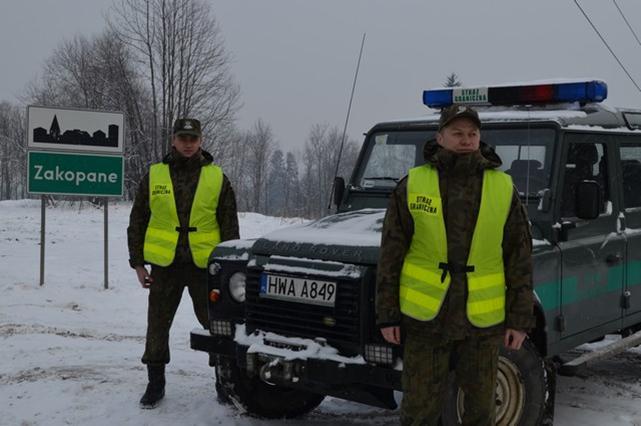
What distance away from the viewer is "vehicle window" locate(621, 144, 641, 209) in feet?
16.4

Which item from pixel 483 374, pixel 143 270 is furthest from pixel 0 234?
pixel 483 374

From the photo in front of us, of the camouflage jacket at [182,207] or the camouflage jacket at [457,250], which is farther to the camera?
the camouflage jacket at [182,207]

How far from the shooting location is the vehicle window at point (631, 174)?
5.01 metres

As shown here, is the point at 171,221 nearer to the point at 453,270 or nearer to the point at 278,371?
the point at 278,371

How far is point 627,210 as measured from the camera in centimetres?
498

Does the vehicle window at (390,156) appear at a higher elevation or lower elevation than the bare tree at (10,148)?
lower

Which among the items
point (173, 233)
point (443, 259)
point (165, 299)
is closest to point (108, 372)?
point (165, 299)

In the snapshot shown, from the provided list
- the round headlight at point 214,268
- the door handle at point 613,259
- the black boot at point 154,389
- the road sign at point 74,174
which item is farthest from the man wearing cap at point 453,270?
the road sign at point 74,174

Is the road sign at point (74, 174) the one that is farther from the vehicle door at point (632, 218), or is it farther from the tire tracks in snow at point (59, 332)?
the vehicle door at point (632, 218)

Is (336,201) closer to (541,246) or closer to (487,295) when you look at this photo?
(541,246)

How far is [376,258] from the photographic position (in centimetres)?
350

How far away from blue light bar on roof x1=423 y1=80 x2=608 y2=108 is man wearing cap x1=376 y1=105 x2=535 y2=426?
1867 millimetres

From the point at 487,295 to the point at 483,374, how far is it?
393mm

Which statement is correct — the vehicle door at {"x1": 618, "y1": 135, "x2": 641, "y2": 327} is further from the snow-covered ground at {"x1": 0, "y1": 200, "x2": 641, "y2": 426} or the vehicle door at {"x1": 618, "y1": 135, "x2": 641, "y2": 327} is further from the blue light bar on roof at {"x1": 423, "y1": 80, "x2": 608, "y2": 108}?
the snow-covered ground at {"x1": 0, "y1": 200, "x2": 641, "y2": 426}
